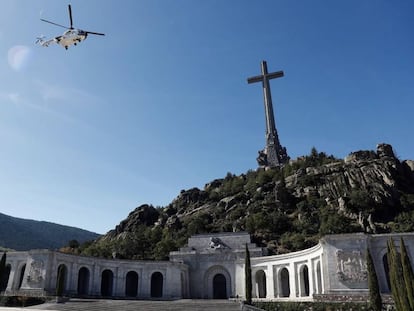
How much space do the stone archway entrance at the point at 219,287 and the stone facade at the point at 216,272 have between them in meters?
0.13

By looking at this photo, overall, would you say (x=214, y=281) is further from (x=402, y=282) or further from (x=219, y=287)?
(x=402, y=282)

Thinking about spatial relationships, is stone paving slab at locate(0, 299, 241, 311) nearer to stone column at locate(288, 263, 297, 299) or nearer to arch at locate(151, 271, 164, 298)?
stone column at locate(288, 263, 297, 299)

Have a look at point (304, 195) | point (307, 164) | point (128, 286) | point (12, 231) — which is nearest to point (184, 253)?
point (128, 286)

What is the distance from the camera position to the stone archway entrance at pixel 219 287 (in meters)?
50.8

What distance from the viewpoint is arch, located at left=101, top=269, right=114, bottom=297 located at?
164ft

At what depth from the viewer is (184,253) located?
5328 cm

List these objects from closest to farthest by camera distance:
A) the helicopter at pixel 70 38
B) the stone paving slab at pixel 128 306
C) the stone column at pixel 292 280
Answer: the helicopter at pixel 70 38, the stone paving slab at pixel 128 306, the stone column at pixel 292 280

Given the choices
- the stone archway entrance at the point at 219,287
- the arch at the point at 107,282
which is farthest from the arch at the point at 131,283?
the stone archway entrance at the point at 219,287

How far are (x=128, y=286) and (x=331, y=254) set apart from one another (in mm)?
29673

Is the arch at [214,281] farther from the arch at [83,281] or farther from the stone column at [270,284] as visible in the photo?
the arch at [83,281]

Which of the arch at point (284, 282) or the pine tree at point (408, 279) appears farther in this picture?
the arch at point (284, 282)

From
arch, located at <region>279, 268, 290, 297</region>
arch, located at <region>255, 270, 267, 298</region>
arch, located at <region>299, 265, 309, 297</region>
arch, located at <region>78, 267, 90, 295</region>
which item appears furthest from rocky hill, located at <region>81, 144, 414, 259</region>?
arch, located at <region>78, 267, 90, 295</region>

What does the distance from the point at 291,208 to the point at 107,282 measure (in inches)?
1553

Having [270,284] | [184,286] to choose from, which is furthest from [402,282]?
[184,286]
